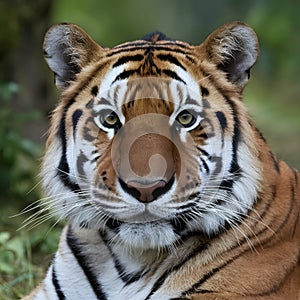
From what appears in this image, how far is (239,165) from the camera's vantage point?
3535 millimetres

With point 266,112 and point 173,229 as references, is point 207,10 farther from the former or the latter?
point 173,229

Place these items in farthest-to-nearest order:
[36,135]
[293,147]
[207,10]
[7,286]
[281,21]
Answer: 1. [207,10]
2. [281,21]
3. [293,147]
4. [36,135]
5. [7,286]

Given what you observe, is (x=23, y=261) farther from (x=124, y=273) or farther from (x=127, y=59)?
(x=127, y=59)

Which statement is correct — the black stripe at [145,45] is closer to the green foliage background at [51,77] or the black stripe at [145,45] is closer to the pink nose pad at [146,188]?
the green foliage background at [51,77]

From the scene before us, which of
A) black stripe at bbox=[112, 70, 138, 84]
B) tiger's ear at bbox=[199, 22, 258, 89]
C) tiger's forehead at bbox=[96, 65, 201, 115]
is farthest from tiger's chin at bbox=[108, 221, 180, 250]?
tiger's ear at bbox=[199, 22, 258, 89]

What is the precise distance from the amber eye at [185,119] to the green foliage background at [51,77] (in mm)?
463

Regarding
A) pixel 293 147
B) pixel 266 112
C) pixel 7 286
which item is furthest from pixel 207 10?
pixel 7 286

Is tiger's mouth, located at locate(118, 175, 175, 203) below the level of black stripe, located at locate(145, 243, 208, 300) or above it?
above

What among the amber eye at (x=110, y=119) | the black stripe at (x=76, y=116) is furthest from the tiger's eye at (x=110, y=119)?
the black stripe at (x=76, y=116)

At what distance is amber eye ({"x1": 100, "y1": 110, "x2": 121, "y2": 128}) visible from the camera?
3467 millimetres

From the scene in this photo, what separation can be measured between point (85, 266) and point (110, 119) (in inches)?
26.7

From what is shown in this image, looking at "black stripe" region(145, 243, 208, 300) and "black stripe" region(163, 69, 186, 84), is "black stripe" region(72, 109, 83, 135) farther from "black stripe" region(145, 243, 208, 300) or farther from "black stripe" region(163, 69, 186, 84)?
"black stripe" region(145, 243, 208, 300)

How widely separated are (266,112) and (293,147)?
151 inches

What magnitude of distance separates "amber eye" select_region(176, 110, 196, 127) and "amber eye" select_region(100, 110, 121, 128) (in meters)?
0.24
